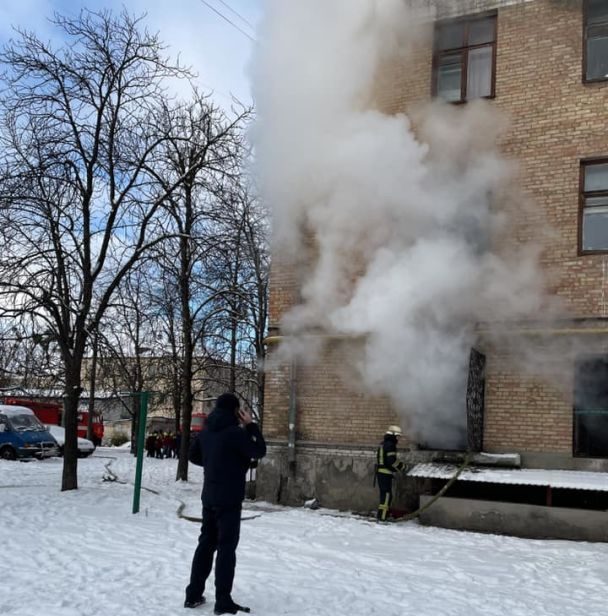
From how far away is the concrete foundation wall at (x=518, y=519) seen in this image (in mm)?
8797

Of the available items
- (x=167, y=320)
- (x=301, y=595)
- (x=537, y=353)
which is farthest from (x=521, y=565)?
(x=167, y=320)

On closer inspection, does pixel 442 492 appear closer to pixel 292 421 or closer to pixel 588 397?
pixel 588 397

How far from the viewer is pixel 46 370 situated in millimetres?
13211

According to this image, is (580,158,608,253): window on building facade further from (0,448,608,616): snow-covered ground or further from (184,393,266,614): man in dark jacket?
(184,393,266,614): man in dark jacket

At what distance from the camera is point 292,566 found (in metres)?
6.71

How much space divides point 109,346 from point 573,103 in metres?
8.08

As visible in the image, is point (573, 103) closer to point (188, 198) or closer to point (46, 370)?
point (188, 198)

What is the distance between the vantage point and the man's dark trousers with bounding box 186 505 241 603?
4859mm

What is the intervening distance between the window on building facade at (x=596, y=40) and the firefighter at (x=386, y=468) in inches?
235

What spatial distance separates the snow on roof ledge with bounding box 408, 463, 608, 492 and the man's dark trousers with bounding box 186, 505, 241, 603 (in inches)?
198

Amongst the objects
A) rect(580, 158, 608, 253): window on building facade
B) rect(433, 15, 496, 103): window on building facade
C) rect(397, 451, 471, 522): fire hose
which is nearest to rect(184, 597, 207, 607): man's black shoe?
rect(397, 451, 471, 522): fire hose

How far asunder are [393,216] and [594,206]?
2.85 m

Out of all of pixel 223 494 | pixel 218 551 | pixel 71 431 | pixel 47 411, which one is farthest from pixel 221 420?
pixel 47 411

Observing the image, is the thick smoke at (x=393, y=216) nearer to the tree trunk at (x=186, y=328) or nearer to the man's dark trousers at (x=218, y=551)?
the tree trunk at (x=186, y=328)
